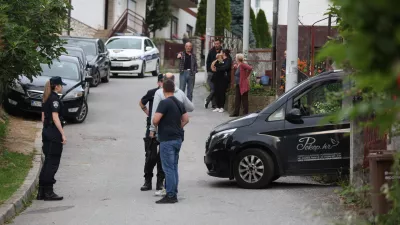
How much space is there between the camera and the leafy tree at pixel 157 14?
51.3 m

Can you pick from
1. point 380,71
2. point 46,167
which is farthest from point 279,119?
point 380,71

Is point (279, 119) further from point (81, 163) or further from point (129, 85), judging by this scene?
point (129, 85)

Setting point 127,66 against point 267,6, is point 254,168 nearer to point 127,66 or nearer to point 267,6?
point 127,66

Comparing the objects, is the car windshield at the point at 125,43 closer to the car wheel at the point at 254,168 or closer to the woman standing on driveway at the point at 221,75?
the woman standing on driveway at the point at 221,75

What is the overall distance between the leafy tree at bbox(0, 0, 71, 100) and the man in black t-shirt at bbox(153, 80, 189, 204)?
3351 mm

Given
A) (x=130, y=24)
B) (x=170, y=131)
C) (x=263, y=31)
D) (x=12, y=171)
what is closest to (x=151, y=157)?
(x=170, y=131)

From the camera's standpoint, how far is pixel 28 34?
14.4 metres

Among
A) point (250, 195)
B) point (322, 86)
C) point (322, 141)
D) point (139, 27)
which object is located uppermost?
point (139, 27)

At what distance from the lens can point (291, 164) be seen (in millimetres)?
11992

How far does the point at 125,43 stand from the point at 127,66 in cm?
119

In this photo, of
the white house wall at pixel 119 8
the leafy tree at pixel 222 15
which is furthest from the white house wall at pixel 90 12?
the leafy tree at pixel 222 15

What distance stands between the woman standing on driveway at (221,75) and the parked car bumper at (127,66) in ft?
36.8

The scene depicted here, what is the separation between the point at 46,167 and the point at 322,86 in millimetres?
4233

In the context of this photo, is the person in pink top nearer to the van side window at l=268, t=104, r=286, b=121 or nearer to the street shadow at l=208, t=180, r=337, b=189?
the street shadow at l=208, t=180, r=337, b=189
